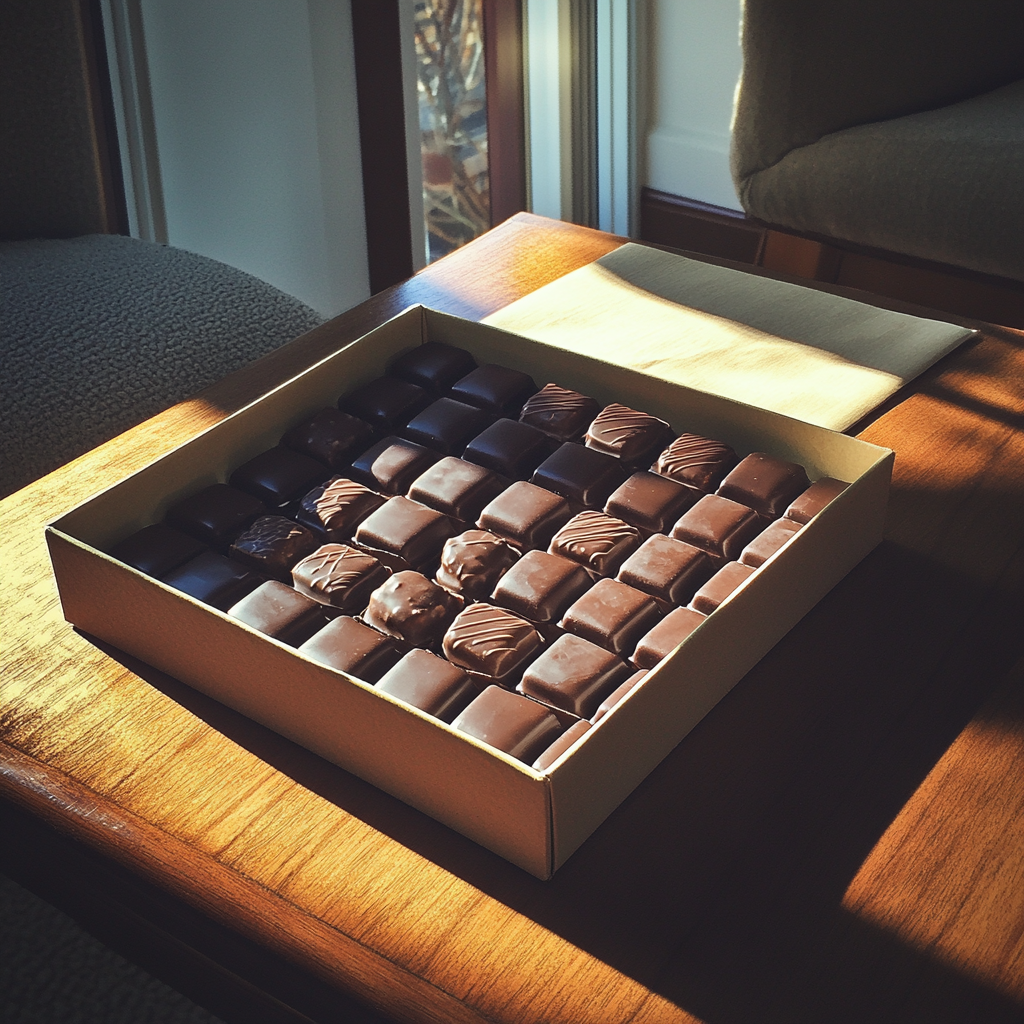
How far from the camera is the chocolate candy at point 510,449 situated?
0.77m

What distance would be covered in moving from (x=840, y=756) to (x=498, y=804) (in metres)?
0.20

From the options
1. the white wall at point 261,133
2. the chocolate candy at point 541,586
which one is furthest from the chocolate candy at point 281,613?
the white wall at point 261,133

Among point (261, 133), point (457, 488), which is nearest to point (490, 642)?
point (457, 488)

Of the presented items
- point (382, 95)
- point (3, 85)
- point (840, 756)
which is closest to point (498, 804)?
point (840, 756)

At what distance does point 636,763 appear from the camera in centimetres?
56

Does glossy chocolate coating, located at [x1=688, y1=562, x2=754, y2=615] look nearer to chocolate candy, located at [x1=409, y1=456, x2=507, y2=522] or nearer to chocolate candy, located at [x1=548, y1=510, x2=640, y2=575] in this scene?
chocolate candy, located at [x1=548, y1=510, x2=640, y2=575]

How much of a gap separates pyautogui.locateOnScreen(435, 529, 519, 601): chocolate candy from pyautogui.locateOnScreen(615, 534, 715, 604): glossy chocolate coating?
0.07 metres

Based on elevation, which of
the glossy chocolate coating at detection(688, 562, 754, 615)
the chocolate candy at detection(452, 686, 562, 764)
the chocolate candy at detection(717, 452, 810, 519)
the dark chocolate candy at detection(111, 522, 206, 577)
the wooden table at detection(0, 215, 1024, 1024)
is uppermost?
the chocolate candy at detection(717, 452, 810, 519)

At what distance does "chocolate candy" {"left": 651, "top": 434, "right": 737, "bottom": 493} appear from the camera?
2.43 feet

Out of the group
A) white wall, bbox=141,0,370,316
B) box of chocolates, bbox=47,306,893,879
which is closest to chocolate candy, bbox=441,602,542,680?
box of chocolates, bbox=47,306,893,879

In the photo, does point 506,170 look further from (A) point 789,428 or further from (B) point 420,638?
(B) point 420,638

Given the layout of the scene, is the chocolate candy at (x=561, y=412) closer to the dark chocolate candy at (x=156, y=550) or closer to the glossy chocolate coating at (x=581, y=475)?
the glossy chocolate coating at (x=581, y=475)

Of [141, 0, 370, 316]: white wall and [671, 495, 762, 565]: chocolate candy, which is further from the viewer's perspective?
Result: [141, 0, 370, 316]: white wall

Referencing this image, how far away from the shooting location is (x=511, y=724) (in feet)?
1.82
